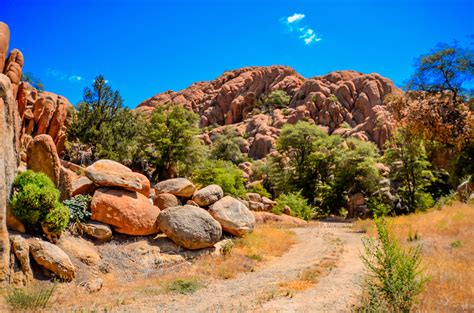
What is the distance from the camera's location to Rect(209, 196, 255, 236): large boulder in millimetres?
15062

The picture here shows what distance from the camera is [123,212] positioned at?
1271 centimetres

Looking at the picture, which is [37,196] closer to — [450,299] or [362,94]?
[450,299]

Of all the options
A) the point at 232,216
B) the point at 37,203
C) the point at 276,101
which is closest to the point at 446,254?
the point at 232,216

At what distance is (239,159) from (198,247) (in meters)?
48.6

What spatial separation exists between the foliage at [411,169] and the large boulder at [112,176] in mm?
22486

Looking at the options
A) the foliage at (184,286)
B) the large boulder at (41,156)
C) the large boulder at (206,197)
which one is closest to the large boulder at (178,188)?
the large boulder at (206,197)

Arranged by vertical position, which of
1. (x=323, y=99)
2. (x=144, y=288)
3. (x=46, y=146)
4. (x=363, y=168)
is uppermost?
(x=323, y=99)

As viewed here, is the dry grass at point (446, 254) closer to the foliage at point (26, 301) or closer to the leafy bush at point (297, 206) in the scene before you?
Result: the foliage at point (26, 301)

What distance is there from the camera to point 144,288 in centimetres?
922

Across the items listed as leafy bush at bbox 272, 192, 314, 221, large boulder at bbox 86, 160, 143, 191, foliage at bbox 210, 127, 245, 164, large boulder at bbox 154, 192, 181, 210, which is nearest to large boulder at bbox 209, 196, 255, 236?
large boulder at bbox 154, 192, 181, 210

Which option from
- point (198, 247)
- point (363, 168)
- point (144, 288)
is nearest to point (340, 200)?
point (363, 168)

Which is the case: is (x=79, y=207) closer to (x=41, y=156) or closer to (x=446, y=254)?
(x=41, y=156)

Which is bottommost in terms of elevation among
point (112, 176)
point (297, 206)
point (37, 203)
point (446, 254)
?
point (446, 254)

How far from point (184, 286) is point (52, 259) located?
3.94 meters
